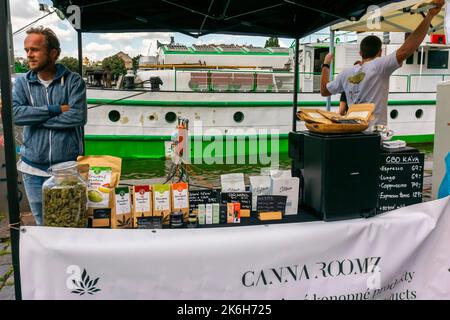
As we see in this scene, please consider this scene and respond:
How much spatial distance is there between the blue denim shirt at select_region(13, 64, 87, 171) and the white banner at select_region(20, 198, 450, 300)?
34.0 inches

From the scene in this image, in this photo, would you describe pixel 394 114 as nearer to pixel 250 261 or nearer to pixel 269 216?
pixel 269 216

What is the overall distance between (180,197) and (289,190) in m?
0.55

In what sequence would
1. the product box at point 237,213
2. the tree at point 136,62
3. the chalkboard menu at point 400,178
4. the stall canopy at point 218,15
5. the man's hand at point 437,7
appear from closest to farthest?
the product box at point 237,213 → the chalkboard menu at point 400,178 → the man's hand at point 437,7 → the stall canopy at point 218,15 → the tree at point 136,62

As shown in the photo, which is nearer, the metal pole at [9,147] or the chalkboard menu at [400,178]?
the metal pole at [9,147]

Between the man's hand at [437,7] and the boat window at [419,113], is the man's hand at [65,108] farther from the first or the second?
the boat window at [419,113]

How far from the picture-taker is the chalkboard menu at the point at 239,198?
2.06m

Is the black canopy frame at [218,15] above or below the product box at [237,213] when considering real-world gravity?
above

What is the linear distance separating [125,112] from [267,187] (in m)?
7.50

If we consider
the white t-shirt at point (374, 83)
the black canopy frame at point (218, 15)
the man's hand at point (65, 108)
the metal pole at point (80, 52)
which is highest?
the black canopy frame at point (218, 15)

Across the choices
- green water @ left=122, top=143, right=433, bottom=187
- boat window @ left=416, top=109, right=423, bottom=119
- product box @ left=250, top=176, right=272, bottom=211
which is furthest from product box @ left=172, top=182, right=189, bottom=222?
boat window @ left=416, top=109, right=423, bottom=119

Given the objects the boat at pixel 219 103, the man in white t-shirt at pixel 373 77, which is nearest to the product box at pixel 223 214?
the man in white t-shirt at pixel 373 77

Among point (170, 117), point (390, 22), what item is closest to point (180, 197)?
point (390, 22)

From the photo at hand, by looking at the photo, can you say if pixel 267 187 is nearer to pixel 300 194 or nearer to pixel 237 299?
pixel 300 194

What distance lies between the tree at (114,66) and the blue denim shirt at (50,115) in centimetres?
796
